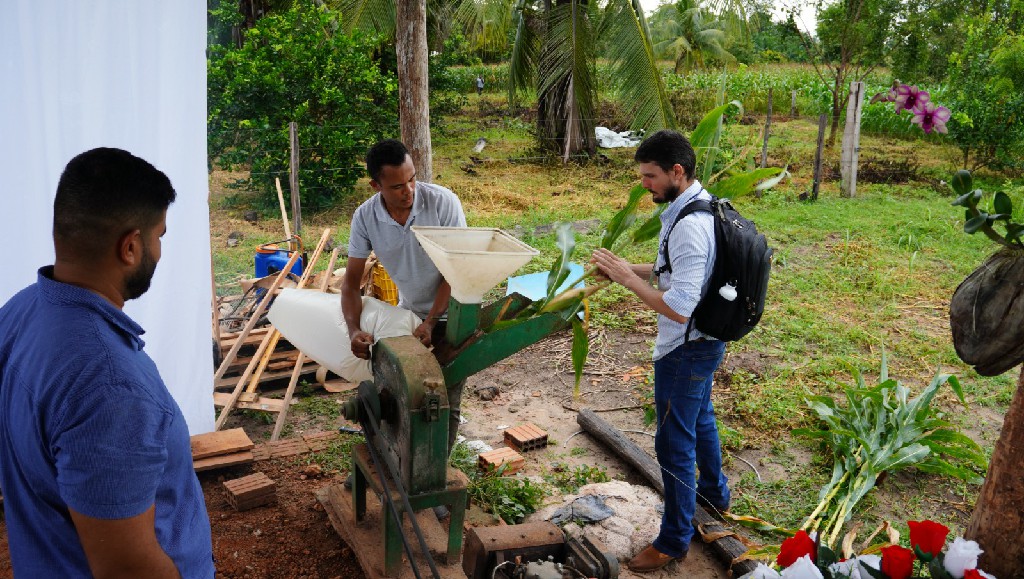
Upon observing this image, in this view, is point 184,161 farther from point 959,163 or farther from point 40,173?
point 959,163

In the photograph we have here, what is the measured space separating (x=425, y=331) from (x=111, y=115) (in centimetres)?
177

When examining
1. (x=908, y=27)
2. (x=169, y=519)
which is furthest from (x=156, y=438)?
(x=908, y=27)

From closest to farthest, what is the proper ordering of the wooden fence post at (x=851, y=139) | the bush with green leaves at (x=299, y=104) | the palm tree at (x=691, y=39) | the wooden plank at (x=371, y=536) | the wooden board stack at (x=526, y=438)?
the wooden plank at (x=371, y=536)
the wooden board stack at (x=526, y=438)
the bush with green leaves at (x=299, y=104)
the wooden fence post at (x=851, y=139)
the palm tree at (x=691, y=39)

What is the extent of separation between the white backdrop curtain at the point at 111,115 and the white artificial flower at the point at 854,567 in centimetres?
322

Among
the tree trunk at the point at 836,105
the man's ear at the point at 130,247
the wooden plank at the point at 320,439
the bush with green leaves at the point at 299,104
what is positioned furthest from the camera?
the tree trunk at the point at 836,105

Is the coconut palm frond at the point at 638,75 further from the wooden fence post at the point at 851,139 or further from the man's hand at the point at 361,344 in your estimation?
the man's hand at the point at 361,344

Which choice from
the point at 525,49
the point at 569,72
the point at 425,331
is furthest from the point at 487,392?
the point at 525,49

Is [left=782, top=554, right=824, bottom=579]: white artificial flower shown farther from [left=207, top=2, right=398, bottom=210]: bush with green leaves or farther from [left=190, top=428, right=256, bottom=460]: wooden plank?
[left=207, top=2, right=398, bottom=210]: bush with green leaves

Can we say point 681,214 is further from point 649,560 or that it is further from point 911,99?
point 649,560

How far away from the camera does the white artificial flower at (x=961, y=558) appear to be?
1885 mm

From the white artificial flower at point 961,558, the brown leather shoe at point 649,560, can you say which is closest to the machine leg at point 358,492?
the brown leather shoe at point 649,560

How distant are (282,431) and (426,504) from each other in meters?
2.26

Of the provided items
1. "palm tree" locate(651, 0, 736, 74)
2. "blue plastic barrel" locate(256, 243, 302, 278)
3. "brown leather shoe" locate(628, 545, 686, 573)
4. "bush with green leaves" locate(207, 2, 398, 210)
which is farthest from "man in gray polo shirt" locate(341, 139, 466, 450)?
"palm tree" locate(651, 0, 736, 74)

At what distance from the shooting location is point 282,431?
4.71m
